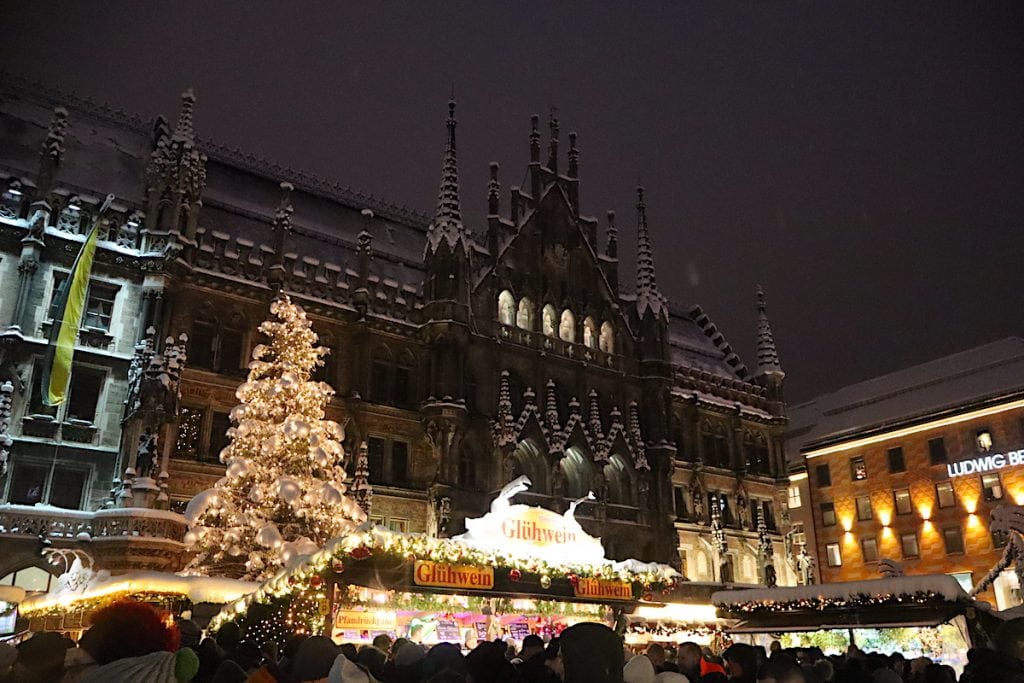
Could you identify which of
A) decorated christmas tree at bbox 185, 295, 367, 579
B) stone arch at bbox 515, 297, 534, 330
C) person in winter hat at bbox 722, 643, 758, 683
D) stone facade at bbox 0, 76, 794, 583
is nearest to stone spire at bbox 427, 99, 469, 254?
stone facade at bbox 0, 76, 794, 583

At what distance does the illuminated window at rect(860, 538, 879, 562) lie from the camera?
5419cm

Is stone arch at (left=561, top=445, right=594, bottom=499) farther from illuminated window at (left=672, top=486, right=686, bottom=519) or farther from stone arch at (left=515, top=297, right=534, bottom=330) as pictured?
illuminated window at (left=672, top=486, right=686, bottom=519)

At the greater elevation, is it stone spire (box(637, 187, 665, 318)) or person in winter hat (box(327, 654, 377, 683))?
stone spire (box(637, 187, 665, 318))

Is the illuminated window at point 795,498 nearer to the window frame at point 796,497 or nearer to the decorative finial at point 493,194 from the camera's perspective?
the window frame at point 796,497

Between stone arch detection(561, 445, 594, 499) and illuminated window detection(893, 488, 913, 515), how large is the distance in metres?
25.9

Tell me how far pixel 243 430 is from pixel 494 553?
8551 mm

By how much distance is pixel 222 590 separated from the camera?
17.7 meters

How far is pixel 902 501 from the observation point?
53469 millimetres

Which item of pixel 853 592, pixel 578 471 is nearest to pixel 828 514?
pixel 578 471

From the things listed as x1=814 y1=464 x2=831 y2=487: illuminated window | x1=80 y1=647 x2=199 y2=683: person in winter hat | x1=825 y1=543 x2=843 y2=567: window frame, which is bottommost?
x1=80 y1=647 x2=199 y2=683: person in winter hat

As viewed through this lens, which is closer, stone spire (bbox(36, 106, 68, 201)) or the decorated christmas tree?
the decorated christmas tree

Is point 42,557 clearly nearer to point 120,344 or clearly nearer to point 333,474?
point 120,344

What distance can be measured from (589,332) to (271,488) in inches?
940

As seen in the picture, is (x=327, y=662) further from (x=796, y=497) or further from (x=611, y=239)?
(x=796, y=497)
